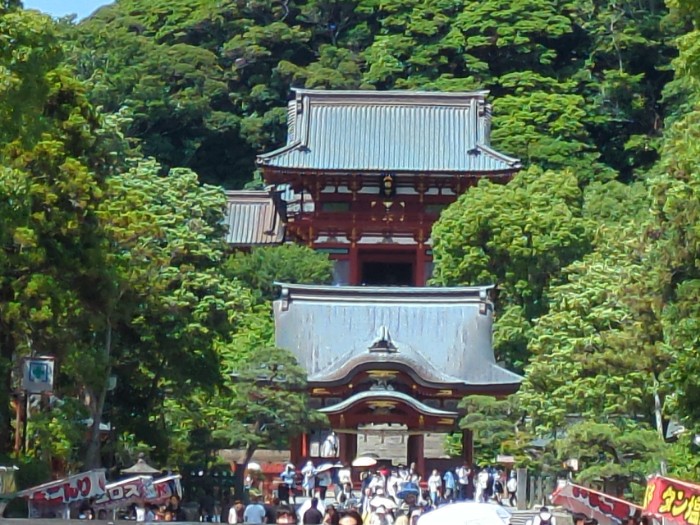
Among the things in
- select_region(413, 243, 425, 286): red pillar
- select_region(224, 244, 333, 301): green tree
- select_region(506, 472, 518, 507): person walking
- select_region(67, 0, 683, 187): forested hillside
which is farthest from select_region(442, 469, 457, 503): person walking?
select_region(67, 0, 683, 187): forested hillside

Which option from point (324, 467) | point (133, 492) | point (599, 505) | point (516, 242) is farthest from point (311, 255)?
point (133, 492)

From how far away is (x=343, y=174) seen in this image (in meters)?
44.7

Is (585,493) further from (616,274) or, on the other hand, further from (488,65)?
(488,65)

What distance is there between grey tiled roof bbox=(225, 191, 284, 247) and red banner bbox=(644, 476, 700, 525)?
33.0 meters

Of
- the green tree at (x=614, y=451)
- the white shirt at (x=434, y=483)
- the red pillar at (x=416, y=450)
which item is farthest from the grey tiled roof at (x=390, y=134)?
the green tree at (x=614, y=451)

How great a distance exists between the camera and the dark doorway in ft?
152

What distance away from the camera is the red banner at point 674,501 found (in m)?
13.7

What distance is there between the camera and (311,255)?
43281 millimetres

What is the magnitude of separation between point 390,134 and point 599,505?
29107 mm

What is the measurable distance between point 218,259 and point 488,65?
107 ft

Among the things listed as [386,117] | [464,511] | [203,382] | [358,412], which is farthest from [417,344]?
[464,511]

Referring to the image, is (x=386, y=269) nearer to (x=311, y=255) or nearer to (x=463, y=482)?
(x=311, y=255)

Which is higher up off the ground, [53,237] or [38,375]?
[53,237]

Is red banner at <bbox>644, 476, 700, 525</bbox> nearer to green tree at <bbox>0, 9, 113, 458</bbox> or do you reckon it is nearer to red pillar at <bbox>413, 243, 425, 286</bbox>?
green tree at <bbox>0, 9, 113, 458</bbox>
